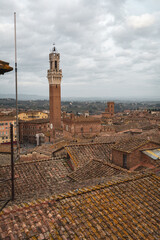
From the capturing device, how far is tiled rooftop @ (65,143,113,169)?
1272cm

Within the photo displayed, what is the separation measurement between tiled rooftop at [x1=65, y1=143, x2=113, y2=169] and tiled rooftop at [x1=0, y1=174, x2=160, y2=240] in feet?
20.9

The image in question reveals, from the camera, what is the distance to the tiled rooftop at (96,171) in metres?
9.98

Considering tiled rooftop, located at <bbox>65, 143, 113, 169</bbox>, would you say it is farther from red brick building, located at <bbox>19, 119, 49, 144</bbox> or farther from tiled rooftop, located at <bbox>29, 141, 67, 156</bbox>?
red brick building, located at <bbox>19, 119, 49, 144</bbox>

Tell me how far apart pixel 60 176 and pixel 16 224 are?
7.36m

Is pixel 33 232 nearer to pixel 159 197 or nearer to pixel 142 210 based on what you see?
pixel 142 210

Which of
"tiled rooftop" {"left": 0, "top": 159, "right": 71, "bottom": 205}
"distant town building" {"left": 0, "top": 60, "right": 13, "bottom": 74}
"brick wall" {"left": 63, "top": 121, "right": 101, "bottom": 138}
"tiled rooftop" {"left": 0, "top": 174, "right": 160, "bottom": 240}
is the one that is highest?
"distant town building" {"left": 0, "top": 60, "right": 13, "bottom": 74}

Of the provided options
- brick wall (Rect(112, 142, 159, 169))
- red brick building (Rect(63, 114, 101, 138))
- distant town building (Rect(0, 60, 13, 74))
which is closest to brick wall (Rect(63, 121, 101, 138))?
red brick building (Rect(63, 114, 101, 138))

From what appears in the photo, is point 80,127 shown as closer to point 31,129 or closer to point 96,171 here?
point 31,129

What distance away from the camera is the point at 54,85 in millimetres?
56656

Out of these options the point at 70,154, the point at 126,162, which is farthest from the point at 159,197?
the point at 70,154

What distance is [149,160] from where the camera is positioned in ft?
38.3

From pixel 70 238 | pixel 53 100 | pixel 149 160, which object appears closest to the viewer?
pixel 70 238

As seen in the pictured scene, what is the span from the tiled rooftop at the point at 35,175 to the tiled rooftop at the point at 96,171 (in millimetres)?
1044

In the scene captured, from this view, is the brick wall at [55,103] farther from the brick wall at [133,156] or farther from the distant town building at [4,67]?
the distant town building at [4,67]
